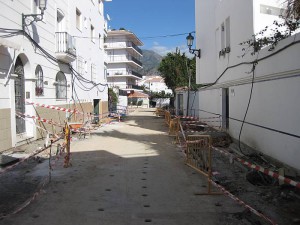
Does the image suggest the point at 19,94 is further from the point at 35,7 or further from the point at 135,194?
the point at 135,194

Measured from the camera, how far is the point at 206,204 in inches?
235

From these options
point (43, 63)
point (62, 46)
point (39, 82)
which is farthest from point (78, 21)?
point (39, 82)

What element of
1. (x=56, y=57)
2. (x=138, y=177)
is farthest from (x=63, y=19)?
(x=138, y=177)

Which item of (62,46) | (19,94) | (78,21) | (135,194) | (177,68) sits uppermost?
(78,21)

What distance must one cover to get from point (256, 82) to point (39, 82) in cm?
874

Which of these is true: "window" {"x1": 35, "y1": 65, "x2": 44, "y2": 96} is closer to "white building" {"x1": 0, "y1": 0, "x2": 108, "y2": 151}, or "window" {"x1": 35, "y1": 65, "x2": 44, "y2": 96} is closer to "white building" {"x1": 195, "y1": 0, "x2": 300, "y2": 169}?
"white building" {"x1": 0, "y1": 0, "x2": 108, "y2": 151}

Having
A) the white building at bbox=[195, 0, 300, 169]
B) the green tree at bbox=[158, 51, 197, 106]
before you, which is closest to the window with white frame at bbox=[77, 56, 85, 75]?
the white building at bbox=[195, 0, 300, 169]

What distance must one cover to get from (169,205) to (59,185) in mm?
2535

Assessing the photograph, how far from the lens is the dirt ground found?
5305 millimetres

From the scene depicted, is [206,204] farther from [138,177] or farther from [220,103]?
[220,103]

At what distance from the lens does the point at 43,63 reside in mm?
14586

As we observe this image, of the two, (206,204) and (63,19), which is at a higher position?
(63,19)

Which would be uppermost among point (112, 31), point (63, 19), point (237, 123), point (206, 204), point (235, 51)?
point (112, 31)

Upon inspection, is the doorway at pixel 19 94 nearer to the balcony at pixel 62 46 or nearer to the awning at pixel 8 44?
the awning at pixel 8 44
